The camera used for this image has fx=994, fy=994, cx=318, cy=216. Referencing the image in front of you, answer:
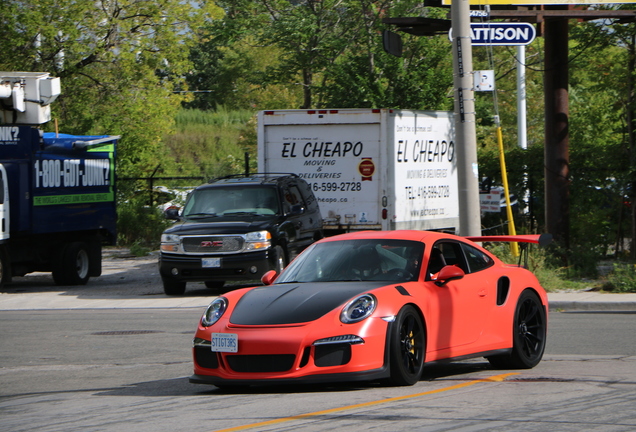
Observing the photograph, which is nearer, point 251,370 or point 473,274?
point 251,370

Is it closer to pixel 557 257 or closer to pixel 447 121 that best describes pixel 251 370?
pixel 557 257

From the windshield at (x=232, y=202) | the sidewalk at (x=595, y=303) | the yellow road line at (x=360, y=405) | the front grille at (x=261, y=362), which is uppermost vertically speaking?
the windshield at (x=232, y=202)

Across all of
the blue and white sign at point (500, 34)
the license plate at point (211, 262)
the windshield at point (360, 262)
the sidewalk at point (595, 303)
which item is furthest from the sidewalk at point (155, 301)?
the windshield at point (360, 262)

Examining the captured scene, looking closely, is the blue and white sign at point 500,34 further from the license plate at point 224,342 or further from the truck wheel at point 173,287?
the license plate at point 224,342

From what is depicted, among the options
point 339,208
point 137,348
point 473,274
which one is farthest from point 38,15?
point 473,274

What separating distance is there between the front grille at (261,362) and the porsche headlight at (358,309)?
1.72ft

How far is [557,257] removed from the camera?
65.3 feet

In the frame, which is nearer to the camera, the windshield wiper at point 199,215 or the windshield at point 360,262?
the windshield at point 360,262

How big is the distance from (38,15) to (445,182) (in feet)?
48.2

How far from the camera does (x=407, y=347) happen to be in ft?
26.7

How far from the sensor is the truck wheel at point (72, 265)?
20984 millimetres

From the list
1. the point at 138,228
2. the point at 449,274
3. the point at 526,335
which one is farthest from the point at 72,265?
the point at 449,274

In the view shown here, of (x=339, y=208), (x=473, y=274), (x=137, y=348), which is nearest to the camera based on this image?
(x=473, y=274)

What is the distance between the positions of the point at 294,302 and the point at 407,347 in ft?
3.26
